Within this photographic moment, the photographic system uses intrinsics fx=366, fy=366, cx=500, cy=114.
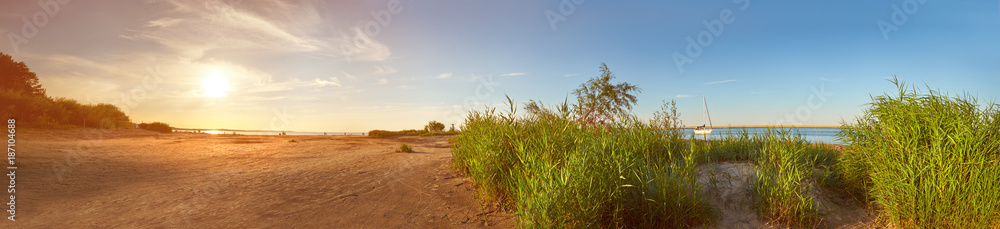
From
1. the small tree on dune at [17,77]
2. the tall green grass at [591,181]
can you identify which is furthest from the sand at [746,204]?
the small tree on dune at [17,77]

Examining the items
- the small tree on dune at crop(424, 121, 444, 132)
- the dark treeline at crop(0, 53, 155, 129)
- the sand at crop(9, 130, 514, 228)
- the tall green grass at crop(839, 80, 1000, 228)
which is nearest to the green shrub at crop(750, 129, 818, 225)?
the tall green grass at crop(839, 80, 1000, 228)

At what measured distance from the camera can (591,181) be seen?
4.12 metres

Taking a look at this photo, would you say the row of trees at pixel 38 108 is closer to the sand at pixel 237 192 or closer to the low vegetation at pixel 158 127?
the low vegetation at pixel 158 127

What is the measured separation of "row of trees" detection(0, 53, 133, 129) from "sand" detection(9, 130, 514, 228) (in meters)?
9.49

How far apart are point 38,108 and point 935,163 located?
3206 centimetres

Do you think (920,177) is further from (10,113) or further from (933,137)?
(10,113)

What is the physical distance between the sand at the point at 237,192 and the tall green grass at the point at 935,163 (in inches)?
204

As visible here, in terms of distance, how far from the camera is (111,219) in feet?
18.3

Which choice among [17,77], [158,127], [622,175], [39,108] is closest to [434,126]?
[158,127]

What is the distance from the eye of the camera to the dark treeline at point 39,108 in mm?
17219

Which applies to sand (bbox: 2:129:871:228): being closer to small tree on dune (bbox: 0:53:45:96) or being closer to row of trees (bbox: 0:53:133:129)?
row of trees (bbox: 0:53:133:129)

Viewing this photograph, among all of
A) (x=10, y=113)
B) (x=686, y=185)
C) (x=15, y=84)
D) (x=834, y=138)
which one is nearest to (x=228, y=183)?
(x=686, y=185)

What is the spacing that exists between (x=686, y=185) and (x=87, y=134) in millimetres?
24389

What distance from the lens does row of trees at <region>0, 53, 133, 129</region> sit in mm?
17256
